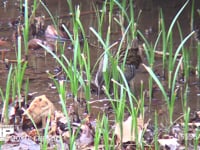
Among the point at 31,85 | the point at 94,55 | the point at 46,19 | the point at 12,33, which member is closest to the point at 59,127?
the point at 31,85

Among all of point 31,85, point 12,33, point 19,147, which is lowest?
point 19,147

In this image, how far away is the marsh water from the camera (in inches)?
156

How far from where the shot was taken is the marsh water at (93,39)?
3.97 metres

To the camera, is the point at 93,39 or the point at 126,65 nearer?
the point at 126,65

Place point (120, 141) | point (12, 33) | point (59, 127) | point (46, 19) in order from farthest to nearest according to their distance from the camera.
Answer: point (46, 19) → point (12, 33) → point (59, 127) → point (120, 141)

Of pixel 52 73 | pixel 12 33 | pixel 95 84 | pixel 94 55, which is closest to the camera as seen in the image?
pixel 95 84

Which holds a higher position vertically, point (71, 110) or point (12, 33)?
point (12, 33)

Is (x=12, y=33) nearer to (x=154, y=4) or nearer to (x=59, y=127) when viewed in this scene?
(x=154, y=4)

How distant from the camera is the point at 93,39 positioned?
16.3 feet

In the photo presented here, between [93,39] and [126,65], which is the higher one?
[93,39]

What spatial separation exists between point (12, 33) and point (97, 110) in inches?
62.6

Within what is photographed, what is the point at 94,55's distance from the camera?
4.63 m

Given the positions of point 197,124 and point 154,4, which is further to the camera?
point 154,4

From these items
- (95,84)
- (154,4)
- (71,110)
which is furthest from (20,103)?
(154,4)
